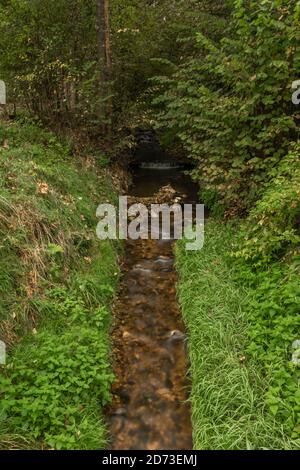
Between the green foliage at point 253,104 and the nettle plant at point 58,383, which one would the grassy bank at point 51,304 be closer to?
the nettle plant at point 58,383

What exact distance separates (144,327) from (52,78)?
657 centimetres

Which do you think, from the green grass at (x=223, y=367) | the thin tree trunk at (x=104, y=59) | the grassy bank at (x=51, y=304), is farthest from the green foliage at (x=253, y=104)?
the thin tree trunk at (x=104, y=59)

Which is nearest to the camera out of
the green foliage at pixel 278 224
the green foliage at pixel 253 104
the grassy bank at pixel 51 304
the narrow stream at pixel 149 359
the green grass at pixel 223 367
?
the green grass at pixel 223 367

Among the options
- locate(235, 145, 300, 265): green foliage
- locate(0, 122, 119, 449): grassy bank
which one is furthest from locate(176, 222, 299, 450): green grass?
locate(0, 122, 119, 449): grassy bank

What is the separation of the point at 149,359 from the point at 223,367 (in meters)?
1.06

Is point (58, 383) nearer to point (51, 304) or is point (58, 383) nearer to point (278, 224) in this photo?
point (51, 304)

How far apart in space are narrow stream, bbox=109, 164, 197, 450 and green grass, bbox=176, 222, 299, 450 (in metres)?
0.21

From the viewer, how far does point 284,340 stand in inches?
182

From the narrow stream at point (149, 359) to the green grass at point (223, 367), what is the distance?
208 millimetres

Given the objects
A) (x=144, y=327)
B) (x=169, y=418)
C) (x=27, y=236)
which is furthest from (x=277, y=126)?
(x=169, y=418)

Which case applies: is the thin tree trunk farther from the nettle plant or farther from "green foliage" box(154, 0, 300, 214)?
the nettle plant

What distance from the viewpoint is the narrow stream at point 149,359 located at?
4387 mm

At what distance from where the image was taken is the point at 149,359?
5387mm

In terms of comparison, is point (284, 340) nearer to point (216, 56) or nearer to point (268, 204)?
point (268, 204)
